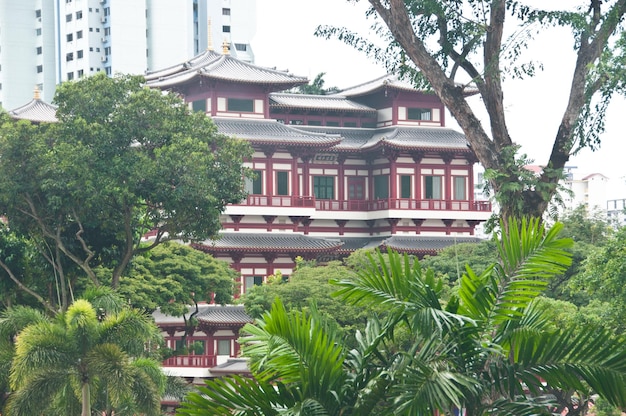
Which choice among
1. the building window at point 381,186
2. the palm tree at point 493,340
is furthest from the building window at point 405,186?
the palm tree at point 493,340

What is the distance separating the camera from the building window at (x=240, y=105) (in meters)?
54.2

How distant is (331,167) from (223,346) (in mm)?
12836

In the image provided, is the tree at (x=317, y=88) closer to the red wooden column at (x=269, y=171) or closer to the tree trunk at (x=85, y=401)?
the red wooden column at (x=269, y=171)

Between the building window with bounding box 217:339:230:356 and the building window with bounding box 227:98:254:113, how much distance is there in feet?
38.1

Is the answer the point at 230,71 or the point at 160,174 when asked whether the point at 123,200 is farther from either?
the point at 230,71

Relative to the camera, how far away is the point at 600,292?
25672mm

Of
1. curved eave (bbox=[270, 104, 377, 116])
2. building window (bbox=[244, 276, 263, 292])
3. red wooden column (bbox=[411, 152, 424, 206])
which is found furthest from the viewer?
curved eave (bbox=[270, 104, 377, 116])

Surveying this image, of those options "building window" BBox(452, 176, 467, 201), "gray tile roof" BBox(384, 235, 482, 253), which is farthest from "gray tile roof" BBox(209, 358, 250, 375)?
"building window" BBox(452, 176, 467, 201)

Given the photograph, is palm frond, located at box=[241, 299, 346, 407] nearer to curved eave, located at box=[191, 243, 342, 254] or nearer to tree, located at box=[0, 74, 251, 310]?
tree, located at box=[0, 74, 251, 310]

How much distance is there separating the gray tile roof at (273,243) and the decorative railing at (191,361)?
490 centimetres

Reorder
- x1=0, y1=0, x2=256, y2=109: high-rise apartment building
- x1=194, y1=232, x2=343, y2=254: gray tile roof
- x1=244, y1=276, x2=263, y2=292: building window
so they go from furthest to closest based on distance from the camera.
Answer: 1. x1=0, y1=0, x2=256, y2=109: high-rise apartment building
2. x1=244, y1=276, x2=263, y2=292: building window
3. x1=194, y1=232, x2=343, y2=254: gray tile roof

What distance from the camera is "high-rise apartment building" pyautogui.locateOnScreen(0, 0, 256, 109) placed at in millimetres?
102375

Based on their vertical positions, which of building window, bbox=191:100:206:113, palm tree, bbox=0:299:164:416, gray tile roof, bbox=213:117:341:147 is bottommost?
palm tree, bbox=0:299:164:416

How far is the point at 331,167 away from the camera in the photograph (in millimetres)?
57250
